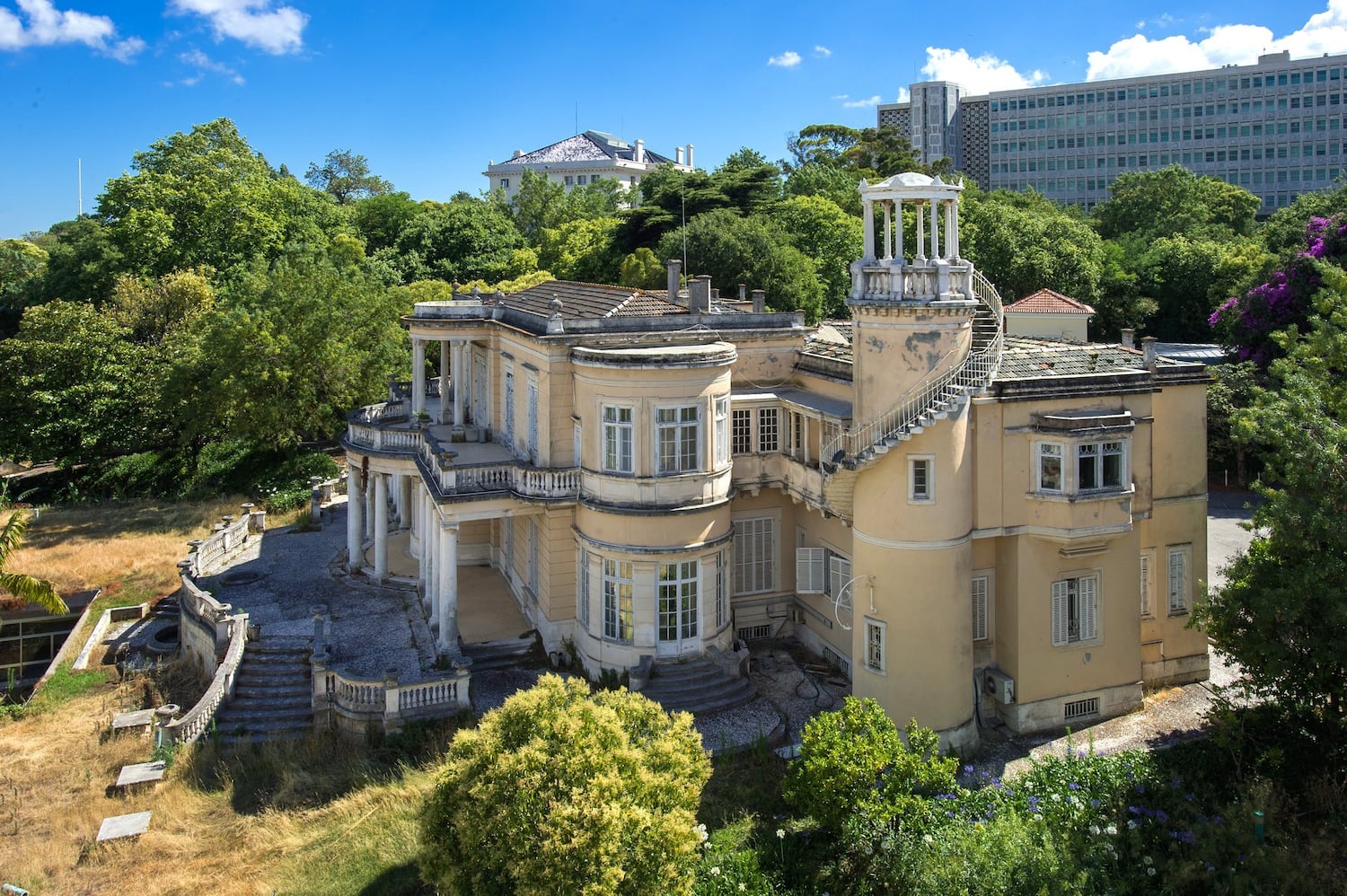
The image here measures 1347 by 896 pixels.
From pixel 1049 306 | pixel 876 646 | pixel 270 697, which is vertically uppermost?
pixel 1049 306

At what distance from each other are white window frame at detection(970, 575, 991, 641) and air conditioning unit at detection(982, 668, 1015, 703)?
780 mm

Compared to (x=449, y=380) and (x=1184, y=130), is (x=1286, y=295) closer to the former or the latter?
(x=449, y=380)

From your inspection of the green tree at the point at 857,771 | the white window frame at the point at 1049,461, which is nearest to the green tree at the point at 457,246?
the white window frame at the point at 1049,461

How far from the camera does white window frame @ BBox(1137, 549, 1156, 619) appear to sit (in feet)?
79.1

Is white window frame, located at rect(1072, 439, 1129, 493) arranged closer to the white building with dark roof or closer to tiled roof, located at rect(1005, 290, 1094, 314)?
tiled roof, located at rect(1005, 290, 1094, 314)

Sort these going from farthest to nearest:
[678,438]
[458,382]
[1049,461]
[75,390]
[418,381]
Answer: [75,390]
[418,381]
[458,382]
[678,438]
[1049,461]

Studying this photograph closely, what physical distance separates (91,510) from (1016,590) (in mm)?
41542

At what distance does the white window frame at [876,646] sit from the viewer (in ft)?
70.3

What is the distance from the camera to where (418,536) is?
3244 cm

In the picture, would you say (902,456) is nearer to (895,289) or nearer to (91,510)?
(895,289)

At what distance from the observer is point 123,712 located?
25.5 meters

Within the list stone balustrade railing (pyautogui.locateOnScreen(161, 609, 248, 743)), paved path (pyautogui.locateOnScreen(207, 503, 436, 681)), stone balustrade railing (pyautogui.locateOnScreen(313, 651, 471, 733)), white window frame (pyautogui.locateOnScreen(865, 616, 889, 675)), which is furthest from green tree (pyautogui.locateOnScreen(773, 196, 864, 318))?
stone balustrade railing (pyautogui.locateOnScreen(313, 651, 471, 733))

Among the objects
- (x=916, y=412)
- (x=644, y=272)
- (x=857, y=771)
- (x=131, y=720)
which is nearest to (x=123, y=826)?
(x=131, y=720)

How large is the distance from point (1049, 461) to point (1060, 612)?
3444mm
